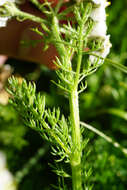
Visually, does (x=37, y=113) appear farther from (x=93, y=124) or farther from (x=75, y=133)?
(x=93, y=124)

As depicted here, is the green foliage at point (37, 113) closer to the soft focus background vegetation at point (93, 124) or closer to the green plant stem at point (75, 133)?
the green plant stem at point (75, 133)

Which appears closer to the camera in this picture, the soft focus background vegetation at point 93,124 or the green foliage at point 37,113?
the green foliage at point 37,113

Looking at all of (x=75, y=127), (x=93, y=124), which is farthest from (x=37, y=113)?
(x=93, y=124)

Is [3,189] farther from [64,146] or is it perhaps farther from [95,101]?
[64,146]

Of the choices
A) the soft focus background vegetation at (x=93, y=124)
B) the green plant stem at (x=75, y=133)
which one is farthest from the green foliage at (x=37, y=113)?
the soft focus background vegetation at (x=93, y=124)

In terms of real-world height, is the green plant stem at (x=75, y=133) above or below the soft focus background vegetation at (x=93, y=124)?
above

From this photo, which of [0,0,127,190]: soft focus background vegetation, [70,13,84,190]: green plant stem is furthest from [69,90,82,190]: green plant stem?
[0,0,127,190]: soft focus background vegetation

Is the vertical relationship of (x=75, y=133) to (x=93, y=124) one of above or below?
above

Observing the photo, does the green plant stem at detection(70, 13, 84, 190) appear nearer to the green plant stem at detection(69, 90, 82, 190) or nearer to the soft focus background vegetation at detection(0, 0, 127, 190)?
the green plant stem at detection(69, 90, 82, 190)

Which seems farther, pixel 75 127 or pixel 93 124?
pixel 93 124

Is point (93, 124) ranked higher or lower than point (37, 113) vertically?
lower
